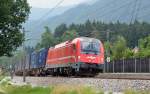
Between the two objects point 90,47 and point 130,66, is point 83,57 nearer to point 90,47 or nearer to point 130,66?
point 90,47

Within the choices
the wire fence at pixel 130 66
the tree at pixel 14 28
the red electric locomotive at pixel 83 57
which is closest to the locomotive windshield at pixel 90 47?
the red electric locomotive at pixel 83 57

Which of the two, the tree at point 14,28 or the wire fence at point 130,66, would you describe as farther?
the wire fence at point 130,66

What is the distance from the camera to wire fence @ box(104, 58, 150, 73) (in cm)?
5327

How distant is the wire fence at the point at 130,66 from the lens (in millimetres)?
53269

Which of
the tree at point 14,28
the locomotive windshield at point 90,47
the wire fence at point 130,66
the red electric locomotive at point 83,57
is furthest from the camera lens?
the wire fence at point 130,66

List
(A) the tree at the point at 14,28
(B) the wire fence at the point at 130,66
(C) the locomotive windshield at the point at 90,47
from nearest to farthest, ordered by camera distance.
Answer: (A) the tree at the point at 14,28
(C) the locomotive windshield at the point at 90,47
(B) the wire fence at the point at 130,66

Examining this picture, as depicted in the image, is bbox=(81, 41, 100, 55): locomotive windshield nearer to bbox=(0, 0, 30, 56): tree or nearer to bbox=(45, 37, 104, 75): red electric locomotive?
bbox=(45, 37, 104, 75): red electric locomotive

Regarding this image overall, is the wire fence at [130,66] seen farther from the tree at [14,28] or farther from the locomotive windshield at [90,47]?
the tree at [14,28]

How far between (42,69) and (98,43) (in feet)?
60.1

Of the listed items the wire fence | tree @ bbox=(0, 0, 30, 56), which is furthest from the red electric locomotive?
the wire fence

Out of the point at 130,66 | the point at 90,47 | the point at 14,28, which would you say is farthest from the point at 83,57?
the point at 130,66

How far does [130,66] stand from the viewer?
190ft

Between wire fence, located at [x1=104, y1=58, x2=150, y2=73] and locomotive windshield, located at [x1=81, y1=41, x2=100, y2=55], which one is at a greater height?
locomotive windshield, located at [x1=81, y1=41, x2=100, y2=55]

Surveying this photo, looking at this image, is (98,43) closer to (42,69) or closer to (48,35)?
(42,69)
